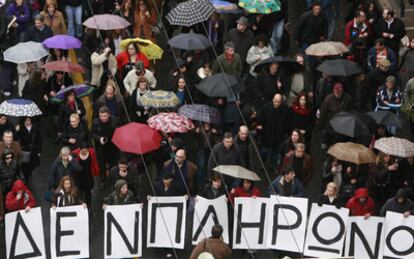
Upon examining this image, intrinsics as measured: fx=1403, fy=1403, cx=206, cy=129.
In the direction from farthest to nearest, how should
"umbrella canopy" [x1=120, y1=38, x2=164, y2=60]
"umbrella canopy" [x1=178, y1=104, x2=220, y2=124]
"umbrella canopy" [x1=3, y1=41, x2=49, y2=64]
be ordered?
"umbrella canopy" [x1=120, y1=38, x2=164, y2=60] → "umbrella canopy" [x1=3, y1=41, x2=49, y2=64] → "umbrella canopy" [x1=178, y1=104, x2=220, y2=124]

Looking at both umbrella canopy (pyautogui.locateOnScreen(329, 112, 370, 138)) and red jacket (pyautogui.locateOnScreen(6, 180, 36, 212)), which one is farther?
umbrella canopy (pyautogui.locateOnScreen(329, 112, 370, 138))

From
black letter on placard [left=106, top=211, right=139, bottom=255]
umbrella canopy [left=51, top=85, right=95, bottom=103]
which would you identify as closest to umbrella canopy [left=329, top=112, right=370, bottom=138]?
black letter on placard [left=106, top=211, right=139, bottom=255]

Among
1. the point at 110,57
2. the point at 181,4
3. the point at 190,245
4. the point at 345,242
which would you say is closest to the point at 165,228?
the point at 190,245

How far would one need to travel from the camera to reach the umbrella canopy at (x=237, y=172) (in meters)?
20.5

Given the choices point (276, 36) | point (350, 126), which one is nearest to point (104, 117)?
point (350, 126)

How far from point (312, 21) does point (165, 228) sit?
6.71 m

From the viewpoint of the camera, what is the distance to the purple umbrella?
77.5 feet

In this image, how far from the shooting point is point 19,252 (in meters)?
Answer: 19.6

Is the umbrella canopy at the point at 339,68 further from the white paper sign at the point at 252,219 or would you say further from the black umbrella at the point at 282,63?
the white paper sign at the point at 252,219

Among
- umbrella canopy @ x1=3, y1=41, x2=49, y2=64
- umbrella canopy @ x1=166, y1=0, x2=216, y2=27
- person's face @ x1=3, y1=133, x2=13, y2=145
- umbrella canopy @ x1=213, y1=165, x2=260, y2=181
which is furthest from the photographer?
umbrella canopy @ x1=166, y1=0, x2=216, y2=27

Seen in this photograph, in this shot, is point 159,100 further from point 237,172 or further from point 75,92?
point 237,172

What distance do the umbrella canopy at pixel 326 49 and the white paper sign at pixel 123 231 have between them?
5696mm

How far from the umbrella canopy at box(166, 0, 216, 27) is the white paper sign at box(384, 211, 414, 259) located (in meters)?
6.49

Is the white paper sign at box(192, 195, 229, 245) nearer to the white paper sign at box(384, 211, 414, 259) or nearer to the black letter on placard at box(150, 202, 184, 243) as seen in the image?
the black letter on placard at box(150, 202, 184, 243)
